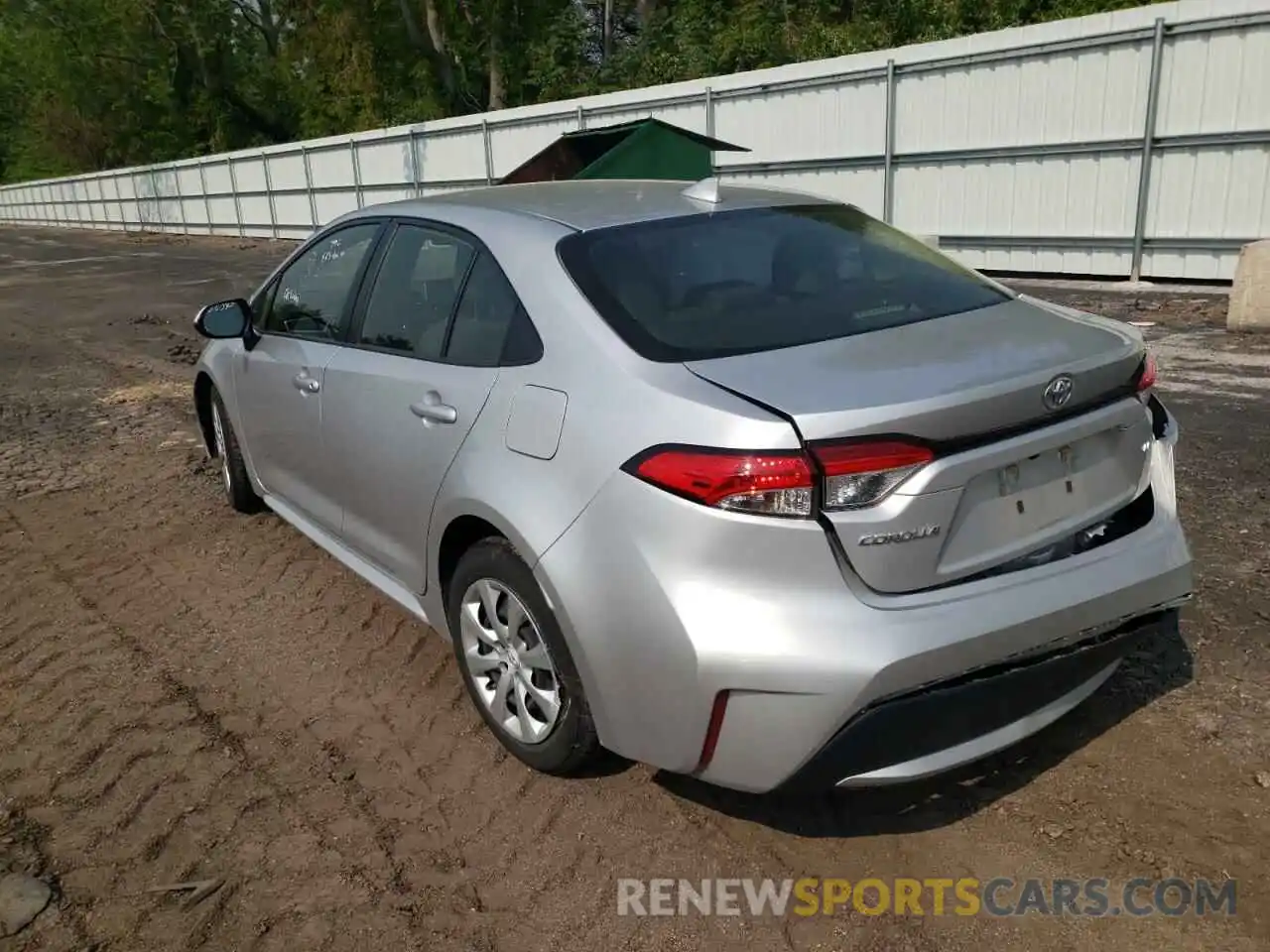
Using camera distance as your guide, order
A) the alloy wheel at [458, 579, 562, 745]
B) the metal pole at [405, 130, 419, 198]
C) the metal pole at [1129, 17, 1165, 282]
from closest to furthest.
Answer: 1. the alloy wheel at [458, 579, 562, 745]
2. the metal pole at [1129, 17, 1165, 282]
3. the metal pole at [405, 130, 419, 198]

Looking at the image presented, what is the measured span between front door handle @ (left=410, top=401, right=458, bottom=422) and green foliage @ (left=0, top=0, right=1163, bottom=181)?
60.6 feet

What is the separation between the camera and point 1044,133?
11.8 m

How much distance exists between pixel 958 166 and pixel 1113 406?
1114 centimetres

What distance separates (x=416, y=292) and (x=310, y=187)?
2557cm

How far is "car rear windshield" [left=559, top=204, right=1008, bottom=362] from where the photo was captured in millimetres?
2625

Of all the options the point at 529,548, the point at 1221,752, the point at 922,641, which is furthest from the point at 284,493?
the point at 1221,752

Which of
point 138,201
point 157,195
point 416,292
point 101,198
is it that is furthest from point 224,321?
point 101,198

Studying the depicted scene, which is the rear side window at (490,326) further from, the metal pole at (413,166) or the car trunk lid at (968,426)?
the metal pole at (413,166)

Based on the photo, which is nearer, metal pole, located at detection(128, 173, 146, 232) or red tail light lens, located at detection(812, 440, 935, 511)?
red tail light lens, located at detection(812, 440, 935, 511)

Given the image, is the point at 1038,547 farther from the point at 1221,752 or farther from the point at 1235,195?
the point at 1235,195

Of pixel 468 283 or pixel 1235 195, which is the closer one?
pixel 468 283

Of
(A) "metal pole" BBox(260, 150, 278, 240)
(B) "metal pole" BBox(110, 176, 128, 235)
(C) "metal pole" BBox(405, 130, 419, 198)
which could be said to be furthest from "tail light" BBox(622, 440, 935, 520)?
(B) "metal pole" BBox(110, 176, 128, 235)

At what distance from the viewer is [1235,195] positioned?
1045 centimetres

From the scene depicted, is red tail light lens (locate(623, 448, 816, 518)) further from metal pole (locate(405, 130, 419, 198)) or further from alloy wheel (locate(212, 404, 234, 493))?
metal pole (locate(405, 130, 419, 198))
